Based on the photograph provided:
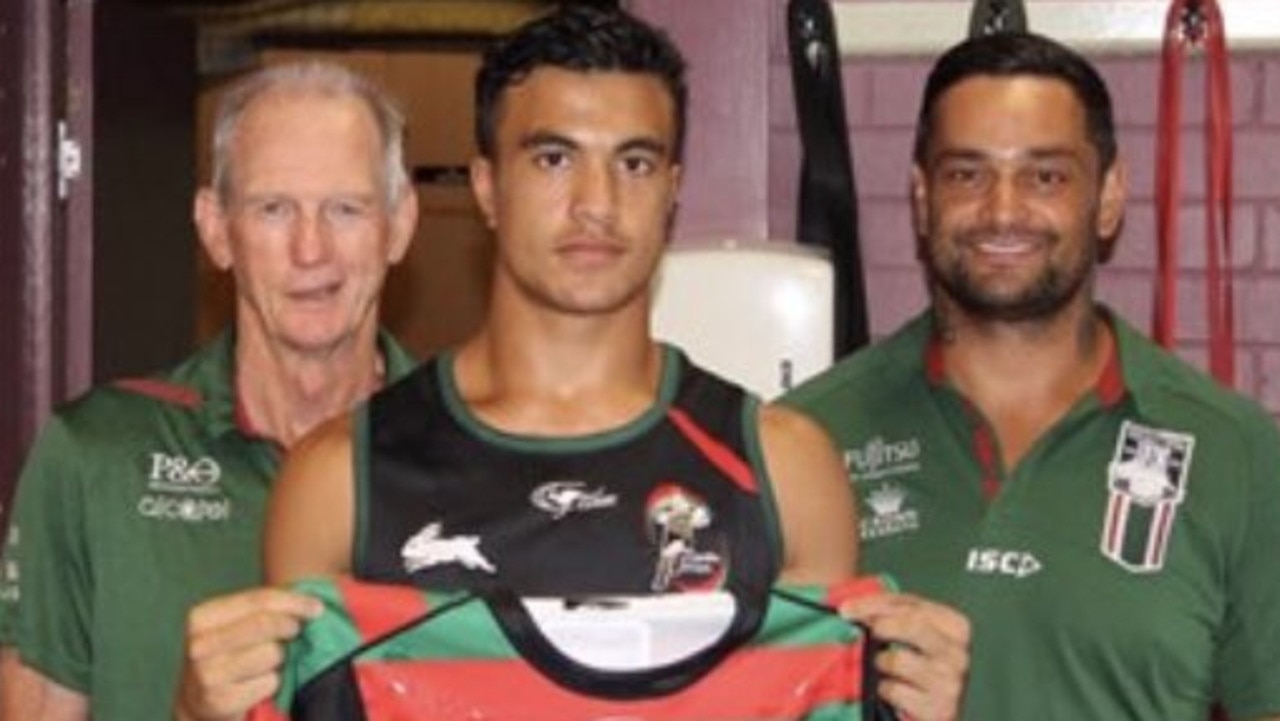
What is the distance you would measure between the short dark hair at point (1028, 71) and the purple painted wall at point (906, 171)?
0.79 metres

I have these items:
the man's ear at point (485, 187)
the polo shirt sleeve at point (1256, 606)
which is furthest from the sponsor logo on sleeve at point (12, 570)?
the polo shirt sleeve at point (1256, 606)

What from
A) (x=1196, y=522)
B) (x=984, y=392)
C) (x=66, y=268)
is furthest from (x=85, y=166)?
(x=1196, y=522)

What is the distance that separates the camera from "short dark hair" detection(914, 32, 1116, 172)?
8.94ft

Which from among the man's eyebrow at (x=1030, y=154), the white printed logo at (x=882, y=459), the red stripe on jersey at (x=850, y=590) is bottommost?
the red stripe on jersey at (x=850, y=590)

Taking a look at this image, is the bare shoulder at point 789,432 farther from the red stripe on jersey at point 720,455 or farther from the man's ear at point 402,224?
the man's ear at point 402,224

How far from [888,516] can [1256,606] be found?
42 cm

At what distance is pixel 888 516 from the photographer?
2.69 metres

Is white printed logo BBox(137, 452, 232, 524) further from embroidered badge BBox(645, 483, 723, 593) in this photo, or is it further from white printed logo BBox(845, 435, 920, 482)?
white printed logo BBox(845, 435, 920, 482)

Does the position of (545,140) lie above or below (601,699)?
above

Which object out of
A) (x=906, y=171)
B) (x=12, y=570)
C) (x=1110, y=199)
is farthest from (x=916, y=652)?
(x=906, y=171)

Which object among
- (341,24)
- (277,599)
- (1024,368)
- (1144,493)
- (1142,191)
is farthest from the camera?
(341,24)

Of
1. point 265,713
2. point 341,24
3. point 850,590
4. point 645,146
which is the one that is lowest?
point 265,713

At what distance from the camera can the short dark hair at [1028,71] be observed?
272 centimetres

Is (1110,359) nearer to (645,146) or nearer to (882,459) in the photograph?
(882,459)
